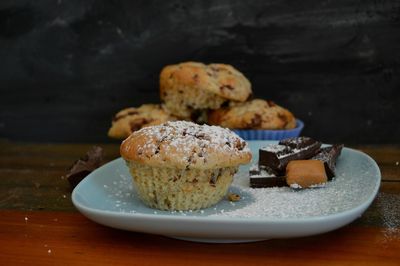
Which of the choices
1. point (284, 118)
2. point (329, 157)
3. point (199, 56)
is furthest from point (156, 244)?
point (199, 56)

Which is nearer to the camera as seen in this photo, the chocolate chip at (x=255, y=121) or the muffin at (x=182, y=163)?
the muffin at (x=182, y=163)

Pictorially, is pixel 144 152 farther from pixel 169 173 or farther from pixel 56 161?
pixel 56 161

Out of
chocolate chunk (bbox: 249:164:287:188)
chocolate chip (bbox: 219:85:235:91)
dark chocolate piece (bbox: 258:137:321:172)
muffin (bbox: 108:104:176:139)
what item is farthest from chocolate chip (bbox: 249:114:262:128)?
chocolate chunk (bbox: 249:164:287:188)

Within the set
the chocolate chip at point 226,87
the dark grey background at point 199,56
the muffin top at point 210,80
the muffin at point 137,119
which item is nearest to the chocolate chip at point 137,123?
the muffin at point 137,119

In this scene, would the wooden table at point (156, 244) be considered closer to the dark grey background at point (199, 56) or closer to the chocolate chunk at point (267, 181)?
the chocolate chunk at point (267, 181)

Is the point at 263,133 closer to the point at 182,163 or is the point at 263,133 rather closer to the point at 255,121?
the point at 255,121

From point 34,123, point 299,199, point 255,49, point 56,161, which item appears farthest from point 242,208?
point 34,123

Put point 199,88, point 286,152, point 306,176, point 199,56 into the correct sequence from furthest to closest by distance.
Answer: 1. point 199,56
2. point 199,88
3. point 286,152
4. point 306,176
